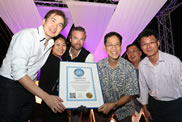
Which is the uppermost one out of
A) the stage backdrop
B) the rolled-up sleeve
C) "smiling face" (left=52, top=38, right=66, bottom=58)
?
the stage backdrop

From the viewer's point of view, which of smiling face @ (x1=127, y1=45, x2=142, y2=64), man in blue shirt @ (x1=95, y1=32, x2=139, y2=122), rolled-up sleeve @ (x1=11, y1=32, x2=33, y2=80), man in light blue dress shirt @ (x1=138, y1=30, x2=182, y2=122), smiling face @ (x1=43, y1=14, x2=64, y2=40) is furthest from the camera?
smiling face @ (x1=127, y1=45, x2=142, y2=64)

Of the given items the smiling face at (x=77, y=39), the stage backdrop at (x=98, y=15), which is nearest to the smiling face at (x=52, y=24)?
the smiling face at (x=77, y=39)

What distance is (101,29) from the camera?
17.0ft

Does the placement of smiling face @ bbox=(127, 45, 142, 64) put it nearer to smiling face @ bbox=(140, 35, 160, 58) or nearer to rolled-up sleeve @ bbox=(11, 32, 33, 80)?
smiling face @ bbox=(140, 35, 160, 58)

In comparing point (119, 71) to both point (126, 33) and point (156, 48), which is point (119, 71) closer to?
point (156, 48)

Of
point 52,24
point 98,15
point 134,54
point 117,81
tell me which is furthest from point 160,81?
point 98,15

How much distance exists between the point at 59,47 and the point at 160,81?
5.81 feet

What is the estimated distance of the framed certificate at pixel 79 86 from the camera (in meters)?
1.41

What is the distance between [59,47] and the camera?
2367mm

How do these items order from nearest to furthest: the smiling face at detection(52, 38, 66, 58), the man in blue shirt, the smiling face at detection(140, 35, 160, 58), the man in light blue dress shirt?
the man in blue shirt
the man in light blue dress shirt
the smiling face at detection(140, 35, 160, 58)
the smiling face at detection(52, 38, 66, 58)

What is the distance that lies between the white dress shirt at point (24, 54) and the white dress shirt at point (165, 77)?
1.64 metres

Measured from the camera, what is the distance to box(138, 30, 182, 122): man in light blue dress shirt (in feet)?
6.46

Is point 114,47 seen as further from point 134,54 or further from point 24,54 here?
point 134,54

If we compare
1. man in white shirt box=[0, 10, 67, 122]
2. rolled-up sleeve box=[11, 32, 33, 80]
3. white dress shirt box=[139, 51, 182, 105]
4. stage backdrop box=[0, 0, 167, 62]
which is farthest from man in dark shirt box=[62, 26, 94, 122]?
stage backdrop box=[0, 0, 167, 62]
